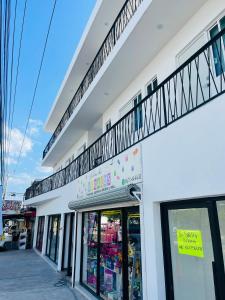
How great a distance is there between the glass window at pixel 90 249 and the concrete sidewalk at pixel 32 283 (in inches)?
21.7

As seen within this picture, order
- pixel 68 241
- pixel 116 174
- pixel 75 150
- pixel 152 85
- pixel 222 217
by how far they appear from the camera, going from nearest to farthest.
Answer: pixel 222 217, pixel 116 174, pixel 152 85, pixel 68 241, pixel 75 150

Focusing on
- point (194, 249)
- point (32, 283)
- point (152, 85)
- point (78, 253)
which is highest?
point (152, 85)

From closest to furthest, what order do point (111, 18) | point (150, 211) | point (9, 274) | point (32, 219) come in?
point (150, 211)
point (111, 18)
point (9, 274)
point (32, 219)

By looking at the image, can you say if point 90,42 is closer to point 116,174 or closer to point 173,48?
point 173,48

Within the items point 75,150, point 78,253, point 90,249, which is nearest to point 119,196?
point 90,249

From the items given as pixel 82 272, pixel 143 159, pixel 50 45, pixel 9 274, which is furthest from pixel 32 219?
pixel 143 159

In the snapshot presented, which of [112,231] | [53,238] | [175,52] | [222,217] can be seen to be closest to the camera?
[222,217]

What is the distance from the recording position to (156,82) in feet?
20.7

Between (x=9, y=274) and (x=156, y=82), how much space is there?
9.13 m

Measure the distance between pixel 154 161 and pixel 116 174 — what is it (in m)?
1.59

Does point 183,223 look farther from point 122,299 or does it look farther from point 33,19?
point 33,19

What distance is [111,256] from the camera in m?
5.71

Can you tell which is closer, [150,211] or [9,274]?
[150,211]

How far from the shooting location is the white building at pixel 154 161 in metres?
2.96
